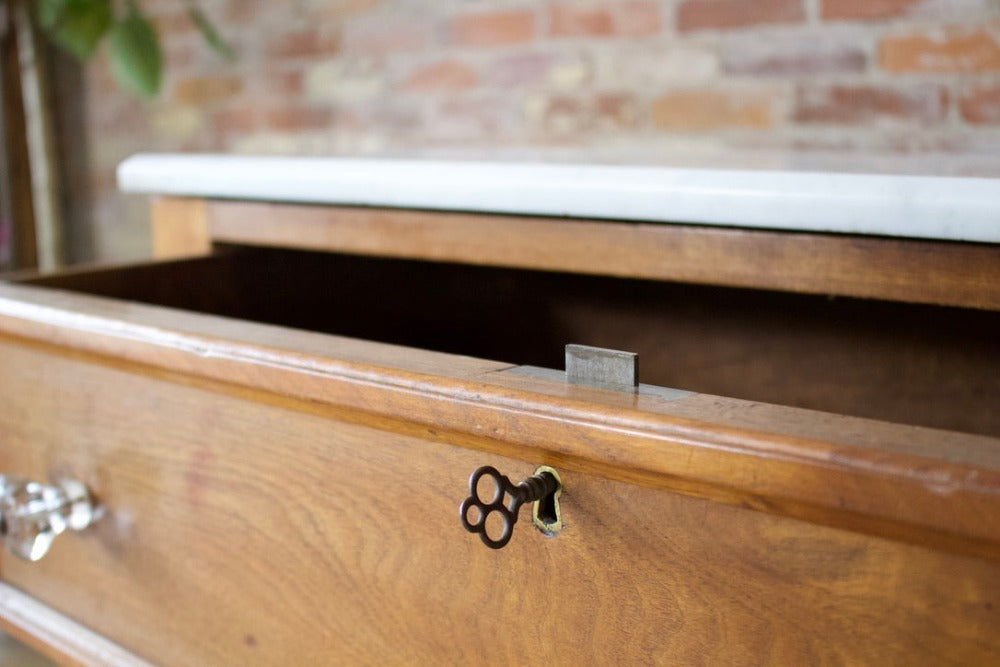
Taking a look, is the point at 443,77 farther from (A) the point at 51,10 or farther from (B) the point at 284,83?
(A) the point at 51,10

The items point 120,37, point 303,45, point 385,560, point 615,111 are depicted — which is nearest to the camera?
point 385,560

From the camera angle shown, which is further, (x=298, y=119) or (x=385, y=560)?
(x=298, y=119)

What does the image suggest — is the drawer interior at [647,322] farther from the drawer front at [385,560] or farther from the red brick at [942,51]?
the red brick at [942,51]

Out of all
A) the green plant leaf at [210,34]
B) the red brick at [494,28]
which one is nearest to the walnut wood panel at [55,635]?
the red brick at [494,28]

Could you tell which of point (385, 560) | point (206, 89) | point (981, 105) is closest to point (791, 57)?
point (981, 105)

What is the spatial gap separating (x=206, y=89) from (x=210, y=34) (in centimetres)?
27

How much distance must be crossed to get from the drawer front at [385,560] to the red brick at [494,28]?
1.22 meters

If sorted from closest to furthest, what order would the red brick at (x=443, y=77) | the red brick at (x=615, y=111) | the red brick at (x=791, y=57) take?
1. the red brick at (x=791, y=57)
2. the red brick at (x=615, y=111)
3. the red brick at (x=443, y=77)

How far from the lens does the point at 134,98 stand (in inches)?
97.1

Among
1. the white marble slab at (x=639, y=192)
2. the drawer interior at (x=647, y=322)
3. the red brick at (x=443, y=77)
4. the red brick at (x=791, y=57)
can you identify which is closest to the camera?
the white marble slab at (x=639, y=192)

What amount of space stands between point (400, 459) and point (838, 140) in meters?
1.13

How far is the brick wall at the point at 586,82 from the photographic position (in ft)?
4.26

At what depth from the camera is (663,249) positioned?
25.7 inches

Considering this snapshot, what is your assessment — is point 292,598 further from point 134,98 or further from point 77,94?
point 77,94
